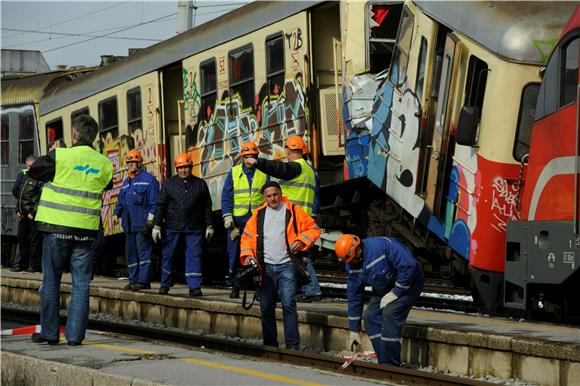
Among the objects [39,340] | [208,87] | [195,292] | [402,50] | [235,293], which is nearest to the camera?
[39,340]

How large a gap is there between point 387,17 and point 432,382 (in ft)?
24.1

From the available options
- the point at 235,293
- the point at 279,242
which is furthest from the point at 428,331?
the point at 235,293

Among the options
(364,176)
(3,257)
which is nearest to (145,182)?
(364,176)

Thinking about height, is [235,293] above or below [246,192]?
below

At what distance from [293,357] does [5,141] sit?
18.5 metres

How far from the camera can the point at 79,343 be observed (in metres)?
11.3

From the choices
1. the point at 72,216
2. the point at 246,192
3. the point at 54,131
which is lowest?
the point at 72,216

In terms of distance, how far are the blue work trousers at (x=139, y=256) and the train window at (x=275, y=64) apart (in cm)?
263

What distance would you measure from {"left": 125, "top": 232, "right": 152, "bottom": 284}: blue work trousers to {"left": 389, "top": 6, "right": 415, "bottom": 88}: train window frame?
405cm

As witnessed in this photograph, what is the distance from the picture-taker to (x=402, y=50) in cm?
1526

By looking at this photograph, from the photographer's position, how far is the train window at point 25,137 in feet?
91.4

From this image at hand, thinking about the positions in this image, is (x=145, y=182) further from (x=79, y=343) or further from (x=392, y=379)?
(x=392, y=379)

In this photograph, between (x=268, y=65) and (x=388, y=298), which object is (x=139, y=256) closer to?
(x=268, y=65)

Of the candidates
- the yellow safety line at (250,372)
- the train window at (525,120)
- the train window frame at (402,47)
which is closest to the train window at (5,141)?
the train window frame at (402,47)
